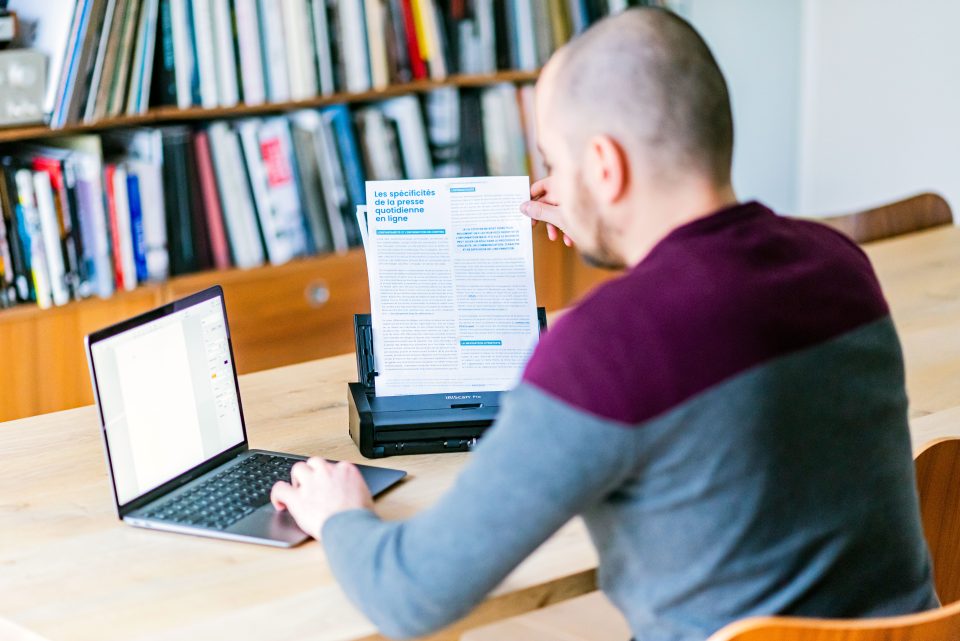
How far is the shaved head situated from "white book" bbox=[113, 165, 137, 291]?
1.96 metres

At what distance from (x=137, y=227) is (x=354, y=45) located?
0.75 meters

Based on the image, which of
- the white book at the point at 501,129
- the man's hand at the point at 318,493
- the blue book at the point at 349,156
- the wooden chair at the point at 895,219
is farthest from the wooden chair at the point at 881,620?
the white book at the point at 501,129

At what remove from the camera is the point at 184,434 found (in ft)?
4.86

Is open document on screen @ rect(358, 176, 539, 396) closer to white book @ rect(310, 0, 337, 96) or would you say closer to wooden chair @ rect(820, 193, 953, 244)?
wooden chair @ rect(820, 193, 953, 244)

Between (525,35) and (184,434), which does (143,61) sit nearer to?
(525,35)

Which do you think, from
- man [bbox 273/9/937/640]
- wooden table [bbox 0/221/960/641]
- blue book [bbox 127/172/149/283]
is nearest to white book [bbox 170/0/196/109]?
blue book [bbox 127/172/149/283]

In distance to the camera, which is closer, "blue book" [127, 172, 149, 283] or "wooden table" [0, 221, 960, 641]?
"wooden table" [0, 221, 960, 641]

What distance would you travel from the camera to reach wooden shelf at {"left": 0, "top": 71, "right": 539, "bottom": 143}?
9.23ft

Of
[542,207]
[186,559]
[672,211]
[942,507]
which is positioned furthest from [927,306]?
[186,559]

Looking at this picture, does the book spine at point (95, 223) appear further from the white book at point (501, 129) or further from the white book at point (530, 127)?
the white book at point (530, 127)

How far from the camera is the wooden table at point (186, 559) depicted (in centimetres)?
118

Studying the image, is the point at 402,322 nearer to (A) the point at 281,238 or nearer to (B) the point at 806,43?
(A) the point at 281,238

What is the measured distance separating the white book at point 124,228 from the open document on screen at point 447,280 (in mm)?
1506

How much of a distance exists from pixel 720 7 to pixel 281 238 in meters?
1.82
